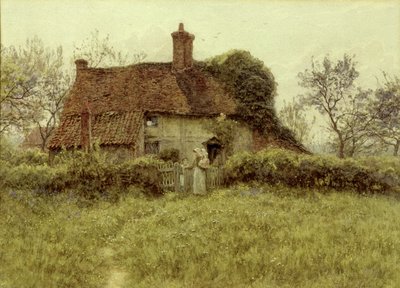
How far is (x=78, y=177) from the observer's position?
16.7 meters

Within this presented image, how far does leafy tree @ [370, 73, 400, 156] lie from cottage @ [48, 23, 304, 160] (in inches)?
256

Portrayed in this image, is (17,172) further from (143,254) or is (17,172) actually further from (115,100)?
(115,100)

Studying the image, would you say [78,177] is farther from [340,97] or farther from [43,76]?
[43,76]

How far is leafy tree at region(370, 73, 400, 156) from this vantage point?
2464 centimetres

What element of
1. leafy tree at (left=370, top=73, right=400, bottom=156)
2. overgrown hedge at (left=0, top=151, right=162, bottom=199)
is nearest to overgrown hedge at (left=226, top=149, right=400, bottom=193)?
overgrown hedge at (left=0, top=151, right=162, bottom=199)

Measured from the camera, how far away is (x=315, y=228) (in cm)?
1129

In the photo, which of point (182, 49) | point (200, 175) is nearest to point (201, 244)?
point (200, 175)

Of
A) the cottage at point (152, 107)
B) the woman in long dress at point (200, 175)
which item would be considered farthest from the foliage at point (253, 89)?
the woman in long dress at point (200, 175)

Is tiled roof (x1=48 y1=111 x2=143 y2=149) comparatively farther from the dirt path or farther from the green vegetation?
the dirt path

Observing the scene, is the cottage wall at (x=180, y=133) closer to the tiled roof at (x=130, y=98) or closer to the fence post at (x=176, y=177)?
the tiled roof at (x=130, y=98)

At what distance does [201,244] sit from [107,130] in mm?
16178

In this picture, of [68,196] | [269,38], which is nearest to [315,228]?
[68,196]

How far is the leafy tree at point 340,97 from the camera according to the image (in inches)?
1048

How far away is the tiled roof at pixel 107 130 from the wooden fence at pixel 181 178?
21.8ft
